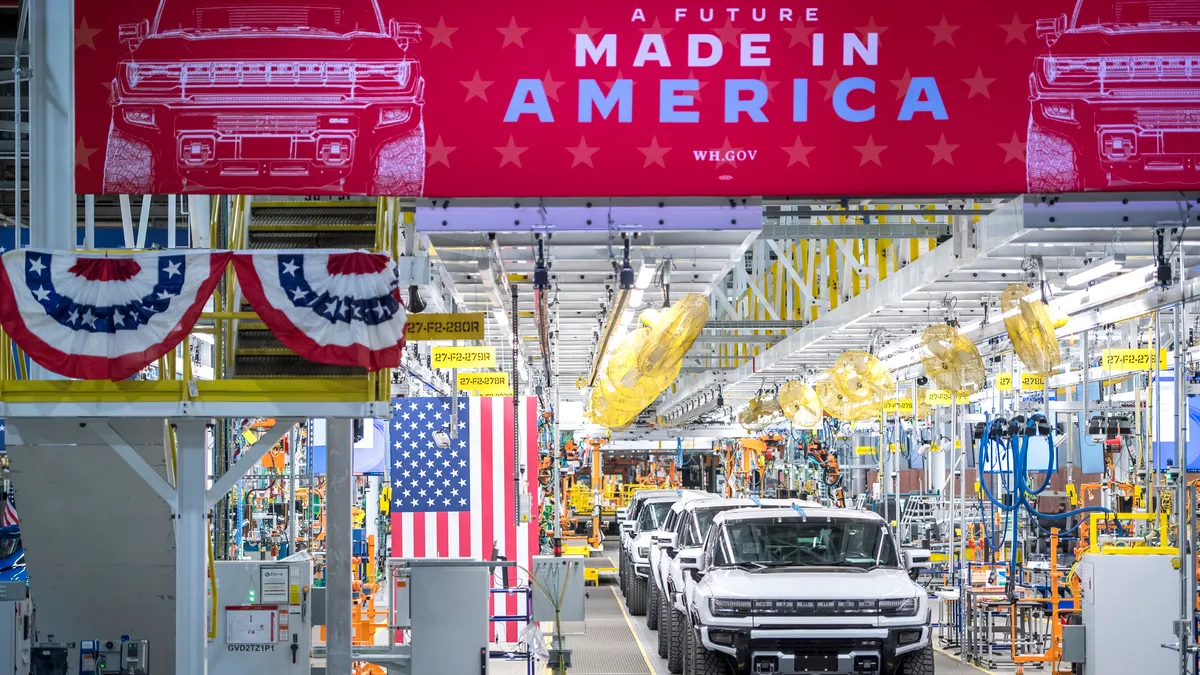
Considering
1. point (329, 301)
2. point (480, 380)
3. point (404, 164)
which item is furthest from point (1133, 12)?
point (480, 380)

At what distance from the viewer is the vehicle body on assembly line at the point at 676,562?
14.3 meters

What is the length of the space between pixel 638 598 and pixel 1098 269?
11489 millimetres

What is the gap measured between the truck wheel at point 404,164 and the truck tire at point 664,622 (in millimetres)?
8073

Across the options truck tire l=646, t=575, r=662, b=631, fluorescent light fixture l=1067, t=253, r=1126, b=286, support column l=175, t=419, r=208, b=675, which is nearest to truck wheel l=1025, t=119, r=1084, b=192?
fluorescent light fixture l=1067, t=253, r=1126, b=286

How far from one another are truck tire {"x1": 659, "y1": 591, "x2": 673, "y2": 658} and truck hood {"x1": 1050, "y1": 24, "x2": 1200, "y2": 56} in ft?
28.2

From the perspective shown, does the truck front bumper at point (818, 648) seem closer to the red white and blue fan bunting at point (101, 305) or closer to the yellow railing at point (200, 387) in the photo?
the yellow railing at point (200, 387)

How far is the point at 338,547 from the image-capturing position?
32.7ft

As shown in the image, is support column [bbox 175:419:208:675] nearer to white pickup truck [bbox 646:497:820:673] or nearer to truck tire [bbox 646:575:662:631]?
white pickup truck [bbox 646:497:820:673]

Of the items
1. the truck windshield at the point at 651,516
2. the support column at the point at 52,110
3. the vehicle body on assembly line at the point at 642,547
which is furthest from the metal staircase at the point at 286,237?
the truck windshield at the point at 651,516

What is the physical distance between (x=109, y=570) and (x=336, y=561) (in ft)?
5.30

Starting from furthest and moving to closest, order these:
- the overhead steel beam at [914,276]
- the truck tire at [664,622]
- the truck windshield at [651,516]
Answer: the truck windshield at [651,516], the truck tire at [664,622], the overhead steel beam at [914,276]

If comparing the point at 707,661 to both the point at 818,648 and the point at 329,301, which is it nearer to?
the point at 818,648

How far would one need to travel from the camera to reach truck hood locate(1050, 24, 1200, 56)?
27.0 ft

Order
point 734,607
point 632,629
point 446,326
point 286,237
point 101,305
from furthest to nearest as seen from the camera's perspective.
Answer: point 632,629
point 734,607
point 286,237
point 446,326
point 101,305
